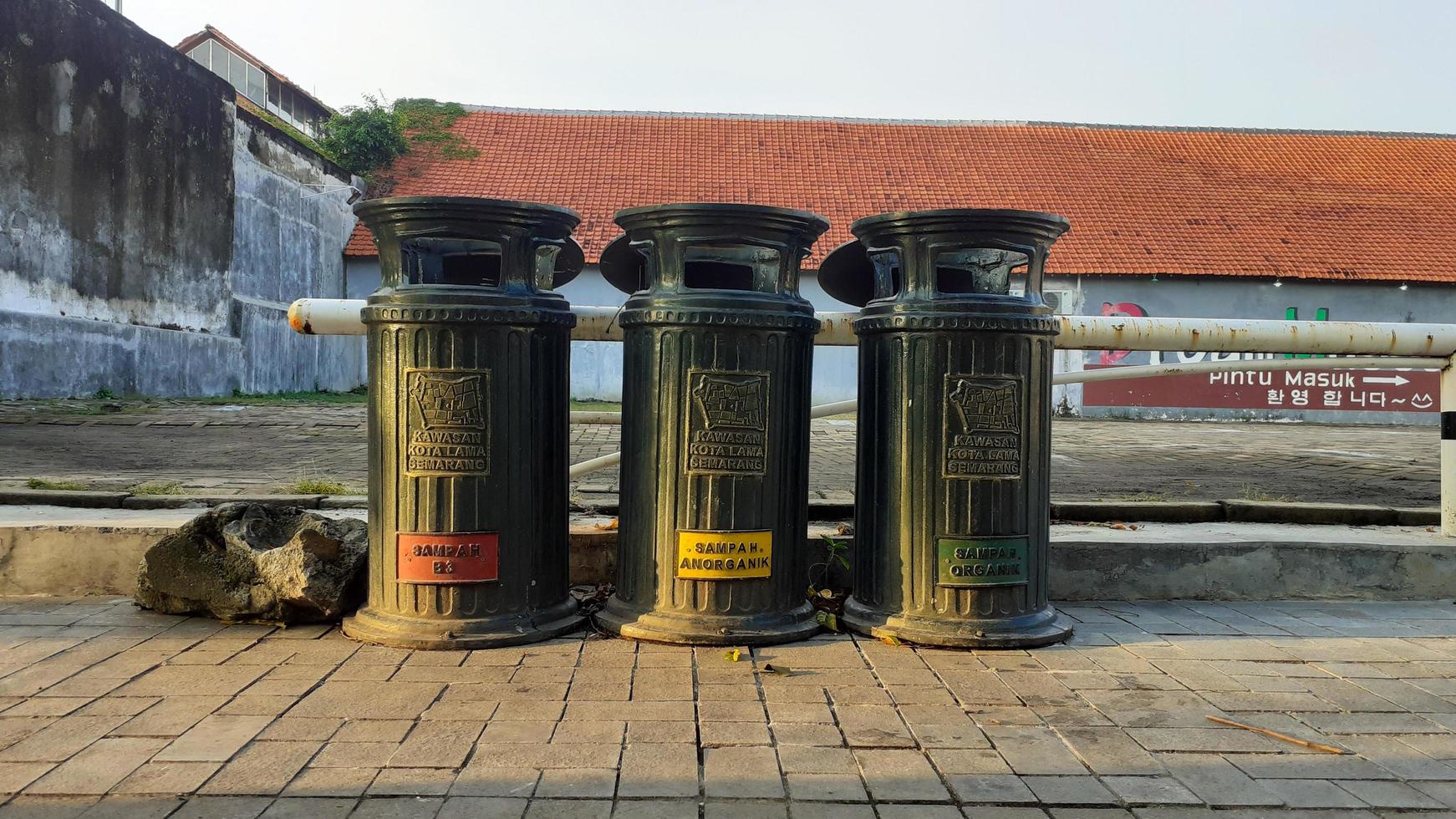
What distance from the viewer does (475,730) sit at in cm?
290

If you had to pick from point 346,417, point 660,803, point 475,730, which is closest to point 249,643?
point 475,730

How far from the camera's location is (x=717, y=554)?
3.80 metres

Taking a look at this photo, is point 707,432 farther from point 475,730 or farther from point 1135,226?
point 1135,226

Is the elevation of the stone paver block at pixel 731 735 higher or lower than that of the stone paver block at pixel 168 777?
higher

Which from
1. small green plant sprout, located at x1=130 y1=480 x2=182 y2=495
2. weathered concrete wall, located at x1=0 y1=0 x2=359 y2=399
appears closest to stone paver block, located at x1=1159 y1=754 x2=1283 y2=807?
small green plant sprout, located at x1=130 y1=480 x2=182 y2=495

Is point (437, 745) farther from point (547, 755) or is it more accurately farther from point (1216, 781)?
point (1216, 781)

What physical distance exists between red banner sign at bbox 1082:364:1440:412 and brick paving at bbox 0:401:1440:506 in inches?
→ 248

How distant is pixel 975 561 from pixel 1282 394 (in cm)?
2094

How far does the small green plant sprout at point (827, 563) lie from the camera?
176 inches

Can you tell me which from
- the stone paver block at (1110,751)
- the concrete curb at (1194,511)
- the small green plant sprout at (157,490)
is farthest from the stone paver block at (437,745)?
the small green plant sprout at (157,490)

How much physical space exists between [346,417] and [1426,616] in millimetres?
11696

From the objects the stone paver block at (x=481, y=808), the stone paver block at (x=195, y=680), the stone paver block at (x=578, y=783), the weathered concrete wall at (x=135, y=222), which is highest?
the weathered concrete wall at (x=135, y=222)

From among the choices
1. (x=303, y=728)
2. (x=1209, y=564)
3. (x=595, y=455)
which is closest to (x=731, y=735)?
A: (x=303, y=728)

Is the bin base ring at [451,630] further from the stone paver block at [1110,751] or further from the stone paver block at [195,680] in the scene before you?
the stone paver block at [1110,751]
